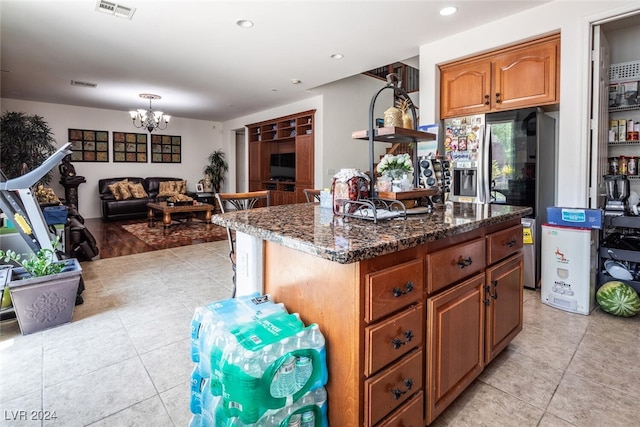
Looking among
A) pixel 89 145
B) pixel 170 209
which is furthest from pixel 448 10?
pixel 89 145

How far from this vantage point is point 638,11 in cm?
254

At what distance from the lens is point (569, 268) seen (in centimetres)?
271

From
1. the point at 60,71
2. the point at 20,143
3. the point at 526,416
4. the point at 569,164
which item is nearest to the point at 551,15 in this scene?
the point at 569,164

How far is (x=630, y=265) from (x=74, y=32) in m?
5.76

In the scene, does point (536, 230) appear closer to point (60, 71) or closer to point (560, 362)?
point (560, 362)

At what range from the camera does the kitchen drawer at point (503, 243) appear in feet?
5.49

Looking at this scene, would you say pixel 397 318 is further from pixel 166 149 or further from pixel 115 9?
pixel 166 149

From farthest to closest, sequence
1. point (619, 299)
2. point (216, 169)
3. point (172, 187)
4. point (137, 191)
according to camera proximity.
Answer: point (216, 169), point (172, 187), point (137, 191), point (619, 299)

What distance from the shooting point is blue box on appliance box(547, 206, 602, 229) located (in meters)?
2.61

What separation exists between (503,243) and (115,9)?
3708 mm

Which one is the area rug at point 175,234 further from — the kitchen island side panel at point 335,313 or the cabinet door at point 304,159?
the kitchen island side panel at point 335,313

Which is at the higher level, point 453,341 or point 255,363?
point 255,363

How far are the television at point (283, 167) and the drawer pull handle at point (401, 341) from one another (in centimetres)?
637

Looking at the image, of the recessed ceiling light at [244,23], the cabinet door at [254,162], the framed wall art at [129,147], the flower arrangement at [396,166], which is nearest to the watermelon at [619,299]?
the flower arrangement at [396,166]
